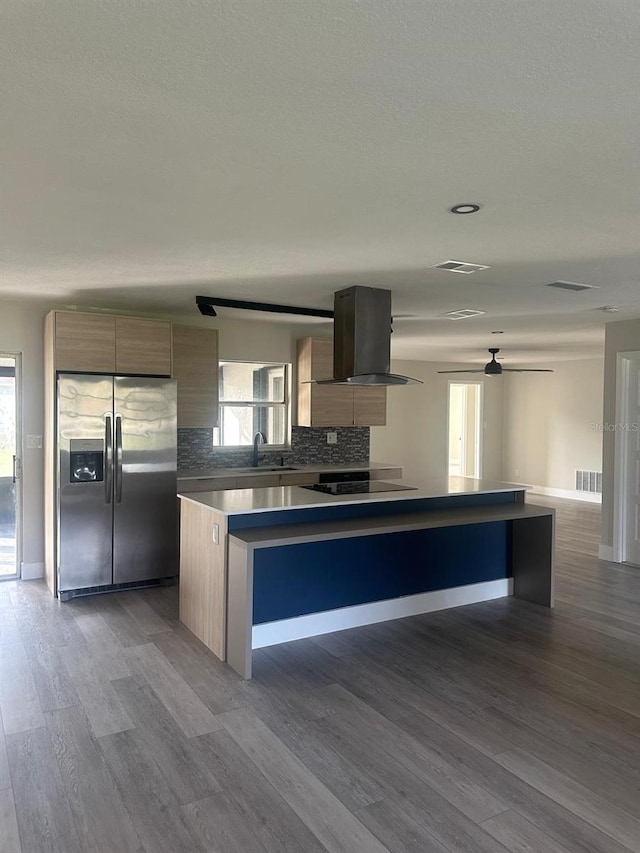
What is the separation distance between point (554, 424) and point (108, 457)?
8.37 m

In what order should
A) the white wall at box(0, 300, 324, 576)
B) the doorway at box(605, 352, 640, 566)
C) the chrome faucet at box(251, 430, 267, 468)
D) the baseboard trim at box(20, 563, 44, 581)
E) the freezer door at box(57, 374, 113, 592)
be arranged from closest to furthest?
the freezer door at box(57, 374, 113, 592)
the white wall at box(0, 300, 324, 576)
the baseboard trim at box(20, 563, 44, 581)
the doorway at box(605, 352, 640, 566)
the chrome faucet at box(251, 430, 267, 468)

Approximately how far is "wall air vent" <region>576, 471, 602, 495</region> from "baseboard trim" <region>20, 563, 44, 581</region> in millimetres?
8416

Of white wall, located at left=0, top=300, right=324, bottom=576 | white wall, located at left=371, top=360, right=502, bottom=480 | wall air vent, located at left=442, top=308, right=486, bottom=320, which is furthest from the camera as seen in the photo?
white wall, located at left=371, top=360, right=502, bottom=480

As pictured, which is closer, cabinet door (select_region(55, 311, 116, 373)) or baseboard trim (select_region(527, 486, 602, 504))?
cabinet door (select_region(55, 311, 116, 373))

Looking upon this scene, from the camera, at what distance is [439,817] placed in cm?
221

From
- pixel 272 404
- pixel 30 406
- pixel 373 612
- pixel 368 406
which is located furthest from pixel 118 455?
pixel 368 406

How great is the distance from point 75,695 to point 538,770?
2.28m

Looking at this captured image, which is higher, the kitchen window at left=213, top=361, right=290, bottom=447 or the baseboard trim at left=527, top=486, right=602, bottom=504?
the kitchen window at left=213, top=361, right=290, bottom=447

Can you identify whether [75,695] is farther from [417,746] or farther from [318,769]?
[417,746]

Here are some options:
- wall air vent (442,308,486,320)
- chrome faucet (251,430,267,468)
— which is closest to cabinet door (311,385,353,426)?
chrome faucet (251,430,267,468)

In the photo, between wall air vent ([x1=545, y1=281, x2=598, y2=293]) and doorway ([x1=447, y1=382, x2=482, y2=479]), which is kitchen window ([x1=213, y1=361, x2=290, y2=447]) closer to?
wall air vent ([x1=545, y1=281, x2=598, y2=293])

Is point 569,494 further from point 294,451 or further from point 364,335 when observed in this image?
point 364,335

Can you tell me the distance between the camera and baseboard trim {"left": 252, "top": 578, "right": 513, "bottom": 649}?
3.89m

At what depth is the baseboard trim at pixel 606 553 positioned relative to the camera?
20.2 ft
